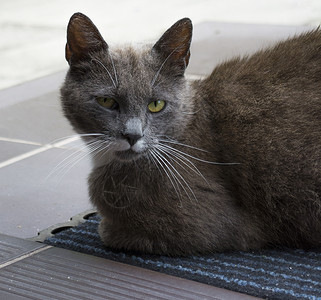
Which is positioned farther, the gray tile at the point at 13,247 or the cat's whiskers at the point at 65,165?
the cat's whiskers at the point at 65,165

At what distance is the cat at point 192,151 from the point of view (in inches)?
72.2

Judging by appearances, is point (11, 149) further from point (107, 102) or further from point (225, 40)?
point (225, 40)

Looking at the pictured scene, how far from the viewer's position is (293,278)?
177cm

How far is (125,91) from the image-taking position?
5.86 ft

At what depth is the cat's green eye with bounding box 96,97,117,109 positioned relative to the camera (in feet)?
5.91

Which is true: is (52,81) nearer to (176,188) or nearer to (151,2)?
(176,188)

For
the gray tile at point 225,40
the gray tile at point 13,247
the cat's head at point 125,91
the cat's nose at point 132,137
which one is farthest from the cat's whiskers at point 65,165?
the gray tile at point 225,40

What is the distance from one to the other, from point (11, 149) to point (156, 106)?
1.24 m

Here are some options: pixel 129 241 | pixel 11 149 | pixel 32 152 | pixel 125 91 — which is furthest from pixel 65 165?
pixel 125 91

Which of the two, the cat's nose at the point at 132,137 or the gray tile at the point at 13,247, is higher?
the cat's nose at the point at 132,137

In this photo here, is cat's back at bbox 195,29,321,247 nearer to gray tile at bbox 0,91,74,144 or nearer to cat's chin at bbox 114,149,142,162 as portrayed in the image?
cat's chin at bbox 114,149,142,162

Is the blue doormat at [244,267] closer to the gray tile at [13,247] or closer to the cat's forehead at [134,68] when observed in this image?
the gray tile at [13,247]

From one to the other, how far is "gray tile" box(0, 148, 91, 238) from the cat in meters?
0.36

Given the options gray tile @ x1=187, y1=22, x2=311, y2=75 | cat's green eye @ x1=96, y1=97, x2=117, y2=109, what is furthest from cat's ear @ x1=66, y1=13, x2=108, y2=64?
gray tile @ x1=187, y1=22, x2=311, y2=75
